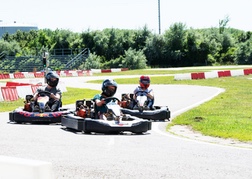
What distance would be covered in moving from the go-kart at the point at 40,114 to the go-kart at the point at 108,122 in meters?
1.04

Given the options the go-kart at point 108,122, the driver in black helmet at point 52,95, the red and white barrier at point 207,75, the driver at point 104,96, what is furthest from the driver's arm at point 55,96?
the red and white barrier at point 207,75

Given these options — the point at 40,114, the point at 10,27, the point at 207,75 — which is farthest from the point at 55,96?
the point at 10,27

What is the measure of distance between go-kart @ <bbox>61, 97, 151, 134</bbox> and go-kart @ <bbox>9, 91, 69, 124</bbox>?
1041mm

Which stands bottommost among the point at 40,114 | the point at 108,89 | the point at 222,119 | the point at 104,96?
the point at 222,119

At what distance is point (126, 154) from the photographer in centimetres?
895

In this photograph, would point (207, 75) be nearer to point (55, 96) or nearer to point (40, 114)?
point (55, 96)

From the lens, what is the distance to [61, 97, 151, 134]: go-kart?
11727mm

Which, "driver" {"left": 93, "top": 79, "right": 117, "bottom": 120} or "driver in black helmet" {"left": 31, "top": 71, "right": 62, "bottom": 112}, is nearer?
"driver" {"left": 93, "top": 79, "right": 117, "bottom": 120}

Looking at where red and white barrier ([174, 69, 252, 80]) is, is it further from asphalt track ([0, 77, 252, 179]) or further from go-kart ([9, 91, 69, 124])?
asphalt track ([0, 77, 252, 179])

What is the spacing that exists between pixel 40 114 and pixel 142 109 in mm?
2408

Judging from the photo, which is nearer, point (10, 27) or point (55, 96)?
point (55, 96)

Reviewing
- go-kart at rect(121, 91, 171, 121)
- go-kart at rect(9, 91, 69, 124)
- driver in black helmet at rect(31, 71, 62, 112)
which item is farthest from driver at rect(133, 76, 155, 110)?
driver in black helmet at rect(31, 71, 62, 112)

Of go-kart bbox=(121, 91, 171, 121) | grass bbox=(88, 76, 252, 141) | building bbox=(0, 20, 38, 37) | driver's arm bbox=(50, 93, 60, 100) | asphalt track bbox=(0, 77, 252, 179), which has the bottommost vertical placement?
grass bbox=(88, 76, 252, 141)

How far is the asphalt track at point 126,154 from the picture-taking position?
24.1 ft
